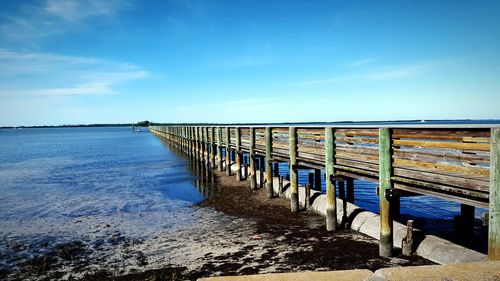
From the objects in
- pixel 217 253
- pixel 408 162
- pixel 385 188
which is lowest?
pixel 217 253

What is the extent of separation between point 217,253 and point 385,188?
158 inches

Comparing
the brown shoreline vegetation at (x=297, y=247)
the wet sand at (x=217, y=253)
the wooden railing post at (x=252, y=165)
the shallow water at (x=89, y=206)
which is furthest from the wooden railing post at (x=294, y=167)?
the wooden railing post at (x=252, y=165)

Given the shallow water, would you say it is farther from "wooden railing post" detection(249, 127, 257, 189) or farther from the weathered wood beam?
the weathered wood beam

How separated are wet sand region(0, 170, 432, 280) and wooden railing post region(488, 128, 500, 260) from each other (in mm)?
2185

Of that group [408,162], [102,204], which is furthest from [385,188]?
[102,204]

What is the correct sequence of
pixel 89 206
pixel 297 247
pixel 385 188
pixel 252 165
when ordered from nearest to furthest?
pixel 385 188
pixel 297 247
pixel 89 206
pixel 252 165

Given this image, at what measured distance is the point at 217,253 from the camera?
27.3 ft

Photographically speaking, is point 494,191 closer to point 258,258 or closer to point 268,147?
point 258,258

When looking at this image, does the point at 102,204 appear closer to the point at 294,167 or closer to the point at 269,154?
the point at 269,154

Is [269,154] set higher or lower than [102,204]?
higher

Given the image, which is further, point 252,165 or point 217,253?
point 252,165

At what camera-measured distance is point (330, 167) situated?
9.59 meters

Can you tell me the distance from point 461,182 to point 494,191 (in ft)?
2.37

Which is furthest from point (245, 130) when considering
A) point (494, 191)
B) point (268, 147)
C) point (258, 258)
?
point (494, 191)
